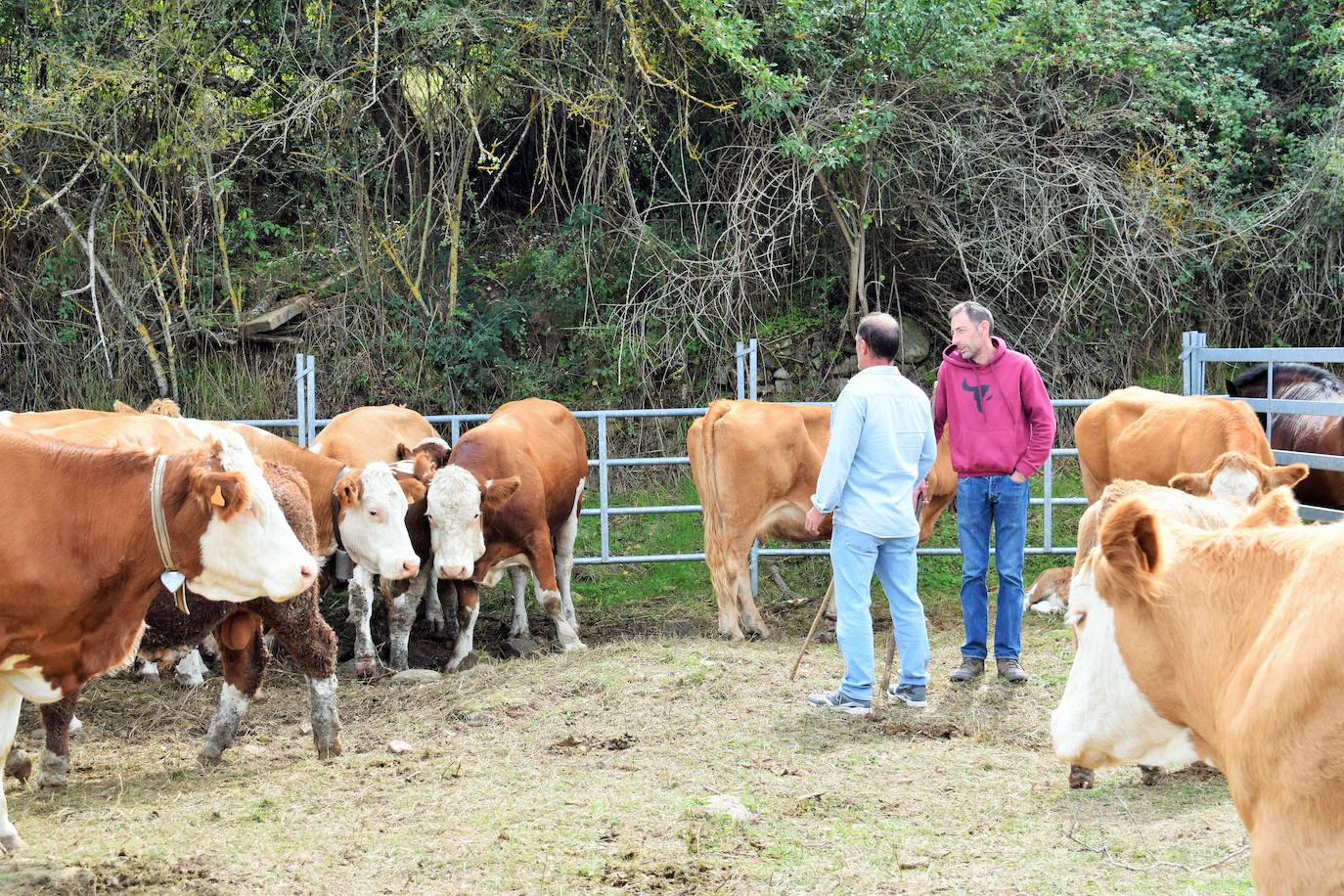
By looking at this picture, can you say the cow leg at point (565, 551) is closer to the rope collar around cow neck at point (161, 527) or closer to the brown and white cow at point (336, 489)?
the brown and white cow at point (336, 489)

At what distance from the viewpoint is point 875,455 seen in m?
6.06

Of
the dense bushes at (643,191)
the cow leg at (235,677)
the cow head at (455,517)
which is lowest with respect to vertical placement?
the cow leg at (235,677)

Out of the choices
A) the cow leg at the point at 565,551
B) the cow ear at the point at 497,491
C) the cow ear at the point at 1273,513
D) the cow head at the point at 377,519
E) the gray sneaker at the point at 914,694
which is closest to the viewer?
the cow ear at the point at 1273,513

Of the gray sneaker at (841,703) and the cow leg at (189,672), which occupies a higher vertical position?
the gray sneaker at (841,703)

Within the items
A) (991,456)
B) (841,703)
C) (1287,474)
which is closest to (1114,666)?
(841,703)

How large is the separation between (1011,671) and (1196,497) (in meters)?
3.27

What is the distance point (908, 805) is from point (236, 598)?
9.04 ft

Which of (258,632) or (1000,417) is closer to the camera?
(258,632)

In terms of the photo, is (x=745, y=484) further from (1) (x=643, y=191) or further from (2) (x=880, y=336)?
(1) (x=643, y=191)

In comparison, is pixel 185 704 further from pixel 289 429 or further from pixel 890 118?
pixel 890 118

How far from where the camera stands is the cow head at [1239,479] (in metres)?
6.85

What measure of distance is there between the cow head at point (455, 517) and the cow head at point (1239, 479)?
433cm

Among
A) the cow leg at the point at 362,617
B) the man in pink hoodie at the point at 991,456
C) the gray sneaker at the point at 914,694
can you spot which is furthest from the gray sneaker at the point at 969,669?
the cow leg at the point at 362,617

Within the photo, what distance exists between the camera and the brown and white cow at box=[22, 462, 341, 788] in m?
5.71
